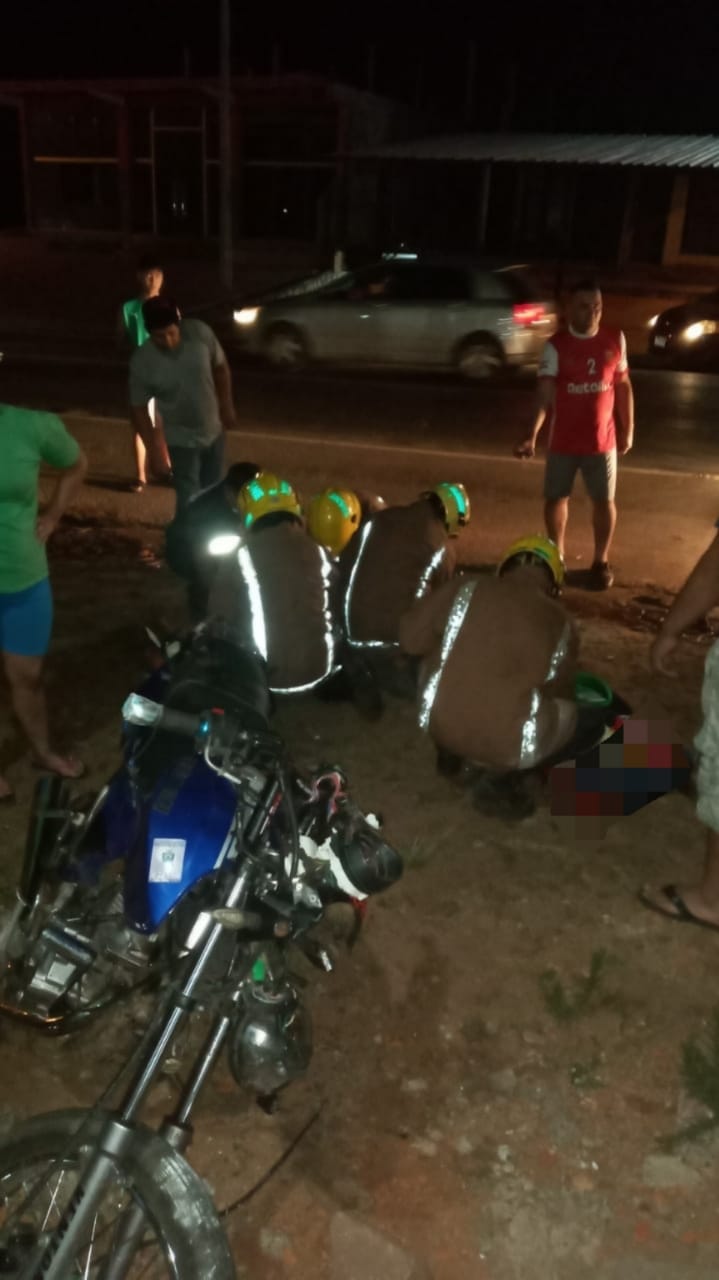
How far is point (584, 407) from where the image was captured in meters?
6.43

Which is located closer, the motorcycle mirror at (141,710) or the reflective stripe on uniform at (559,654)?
the motorcycle mirror at (141,710)

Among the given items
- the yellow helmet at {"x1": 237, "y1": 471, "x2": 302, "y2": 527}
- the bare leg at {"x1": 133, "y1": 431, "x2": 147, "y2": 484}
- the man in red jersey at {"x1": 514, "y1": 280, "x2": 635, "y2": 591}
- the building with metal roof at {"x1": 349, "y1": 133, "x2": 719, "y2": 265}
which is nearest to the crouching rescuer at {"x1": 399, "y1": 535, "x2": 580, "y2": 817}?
the yellow helmet at {"x1": 237, "y1": 471, "x2": 302, "y2": 527}

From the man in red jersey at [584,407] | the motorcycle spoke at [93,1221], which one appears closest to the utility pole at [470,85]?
the man in red jersey at [584,407]

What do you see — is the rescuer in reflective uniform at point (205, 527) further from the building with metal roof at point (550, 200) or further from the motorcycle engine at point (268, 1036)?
the building with metal roof at point (550, 200)

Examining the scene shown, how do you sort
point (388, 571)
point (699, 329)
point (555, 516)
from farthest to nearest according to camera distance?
1. point (699, 329)
2. point (555, 516)
3. point (388, 571)

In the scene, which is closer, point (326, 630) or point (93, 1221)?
point (93, 1221)

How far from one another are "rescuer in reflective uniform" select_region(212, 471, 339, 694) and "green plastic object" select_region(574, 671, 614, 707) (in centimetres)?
107

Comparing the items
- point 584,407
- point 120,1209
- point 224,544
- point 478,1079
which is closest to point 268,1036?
point 120,1209

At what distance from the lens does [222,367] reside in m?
6.60

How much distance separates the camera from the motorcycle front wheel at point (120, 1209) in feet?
6.98

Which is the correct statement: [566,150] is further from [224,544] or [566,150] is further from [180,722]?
[180,722]

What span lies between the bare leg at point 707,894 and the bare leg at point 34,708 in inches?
99.0

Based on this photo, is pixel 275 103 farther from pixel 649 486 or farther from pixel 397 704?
pixel 397 704

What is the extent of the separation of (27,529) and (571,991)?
2503 millimetres
